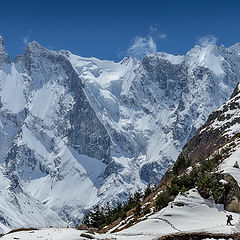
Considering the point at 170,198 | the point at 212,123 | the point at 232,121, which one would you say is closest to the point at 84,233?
the point at 170,198

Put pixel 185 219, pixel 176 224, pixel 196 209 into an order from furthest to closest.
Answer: pixel 196 209
pixel 185 219
pixel 176 224

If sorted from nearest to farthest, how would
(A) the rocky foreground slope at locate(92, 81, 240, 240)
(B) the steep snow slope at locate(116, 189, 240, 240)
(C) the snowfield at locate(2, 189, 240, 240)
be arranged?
(C) the snowfield at locate(2, 189, 240, 240)
(A) the rocky foreground slope at locate(92, 81, 240, 240)
(B) the steep snow slope at locate(116, 189, 240, 240)

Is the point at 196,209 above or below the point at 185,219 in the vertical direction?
above

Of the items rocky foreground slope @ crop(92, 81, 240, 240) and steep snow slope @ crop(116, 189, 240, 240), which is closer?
rocky foreground slope @ crop(92, 81, 240, 240)

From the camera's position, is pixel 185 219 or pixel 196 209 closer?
pixel 185 219

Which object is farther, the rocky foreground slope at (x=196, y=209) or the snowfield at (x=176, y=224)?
the rocky foreground slope at (x=196, y=209)

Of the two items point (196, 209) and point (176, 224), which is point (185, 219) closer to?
point (176, 224)

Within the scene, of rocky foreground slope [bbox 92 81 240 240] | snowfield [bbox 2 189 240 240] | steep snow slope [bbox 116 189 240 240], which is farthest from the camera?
steep snow slope [bbox 116 189 240 240]

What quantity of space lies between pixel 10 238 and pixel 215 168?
129 ft

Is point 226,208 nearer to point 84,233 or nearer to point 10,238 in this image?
point 84,233

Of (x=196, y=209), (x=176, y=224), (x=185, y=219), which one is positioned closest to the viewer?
(x=176, y=224)

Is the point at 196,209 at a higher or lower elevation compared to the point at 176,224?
higher

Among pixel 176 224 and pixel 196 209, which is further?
pixel 196 209

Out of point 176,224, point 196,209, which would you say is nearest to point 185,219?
point 176,224
